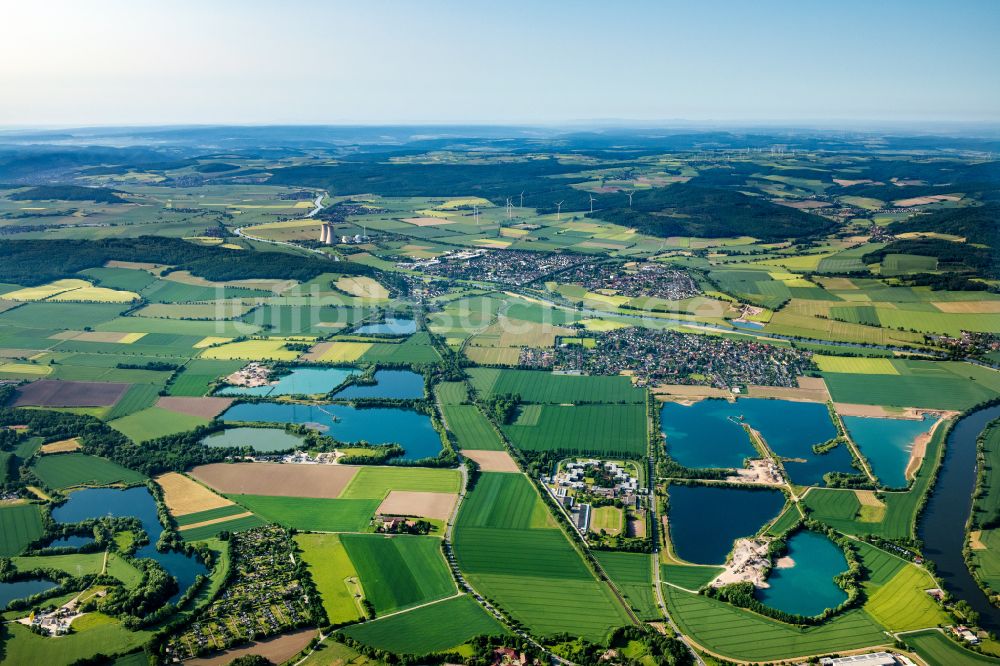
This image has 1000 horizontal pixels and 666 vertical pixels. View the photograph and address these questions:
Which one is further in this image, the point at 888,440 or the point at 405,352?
the point at 405,352

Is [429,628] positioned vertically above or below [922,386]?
below

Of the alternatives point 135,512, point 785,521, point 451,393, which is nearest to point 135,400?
point 135,512

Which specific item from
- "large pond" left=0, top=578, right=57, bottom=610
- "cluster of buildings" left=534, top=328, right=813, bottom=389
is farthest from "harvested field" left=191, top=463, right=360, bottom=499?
"cluster of buildings" left=534, top=328, right=813, bottom=389

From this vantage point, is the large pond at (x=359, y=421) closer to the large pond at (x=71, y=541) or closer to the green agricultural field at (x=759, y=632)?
the large pond at (x=71, y=541)

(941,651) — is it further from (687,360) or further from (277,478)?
(277,478)

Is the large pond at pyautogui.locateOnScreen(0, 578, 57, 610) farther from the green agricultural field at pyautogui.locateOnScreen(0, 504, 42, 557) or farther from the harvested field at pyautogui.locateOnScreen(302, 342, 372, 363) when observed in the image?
the harvested field at pyautogui.locateOnScreen(302, 342, 372, 363)

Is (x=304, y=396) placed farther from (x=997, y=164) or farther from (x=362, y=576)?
(x=997, y=164)

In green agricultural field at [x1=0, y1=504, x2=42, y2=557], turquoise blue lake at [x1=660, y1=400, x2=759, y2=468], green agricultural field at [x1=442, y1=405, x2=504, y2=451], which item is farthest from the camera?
green agricultural field at [x1=442, y1=405, x2=504, y2=451]

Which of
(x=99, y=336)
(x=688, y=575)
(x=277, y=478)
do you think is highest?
(x=99, y=336)
